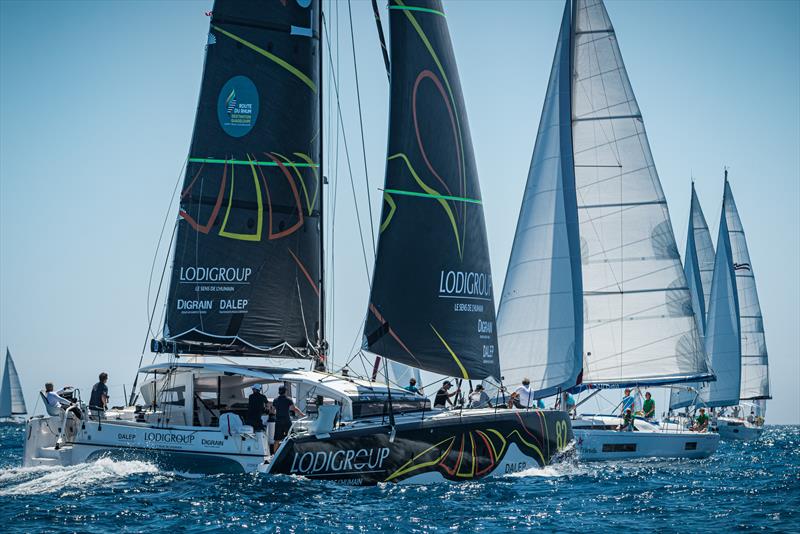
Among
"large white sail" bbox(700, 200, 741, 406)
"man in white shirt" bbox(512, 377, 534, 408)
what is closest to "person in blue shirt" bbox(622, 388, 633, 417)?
"man in white shirt" bbox(512, 377, 534, 408)

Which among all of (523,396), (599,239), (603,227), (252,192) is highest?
(603,227)

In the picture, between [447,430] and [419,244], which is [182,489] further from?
[419,244]

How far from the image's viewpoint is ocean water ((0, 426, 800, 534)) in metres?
12.6

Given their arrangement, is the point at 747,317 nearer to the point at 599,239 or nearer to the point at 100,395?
the point at 599,239

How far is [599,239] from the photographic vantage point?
28.6 meters

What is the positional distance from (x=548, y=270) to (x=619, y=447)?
5.29 m

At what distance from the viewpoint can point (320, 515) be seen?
13.0 meters

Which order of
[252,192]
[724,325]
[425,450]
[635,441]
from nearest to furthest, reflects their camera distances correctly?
1. [425,450]
2. [252,192]
3. [635,441]
4. [724,325]

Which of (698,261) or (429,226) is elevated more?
(698,261)

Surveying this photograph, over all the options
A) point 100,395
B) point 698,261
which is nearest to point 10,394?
point 698,261

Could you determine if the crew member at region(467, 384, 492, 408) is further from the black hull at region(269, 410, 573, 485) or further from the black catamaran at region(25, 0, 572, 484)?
the black hull at region(269, 410, 573, 485)

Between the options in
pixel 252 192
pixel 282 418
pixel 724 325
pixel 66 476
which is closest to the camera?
pixel 66 476

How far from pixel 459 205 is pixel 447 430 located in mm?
4902

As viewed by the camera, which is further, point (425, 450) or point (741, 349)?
point (741, 349)
